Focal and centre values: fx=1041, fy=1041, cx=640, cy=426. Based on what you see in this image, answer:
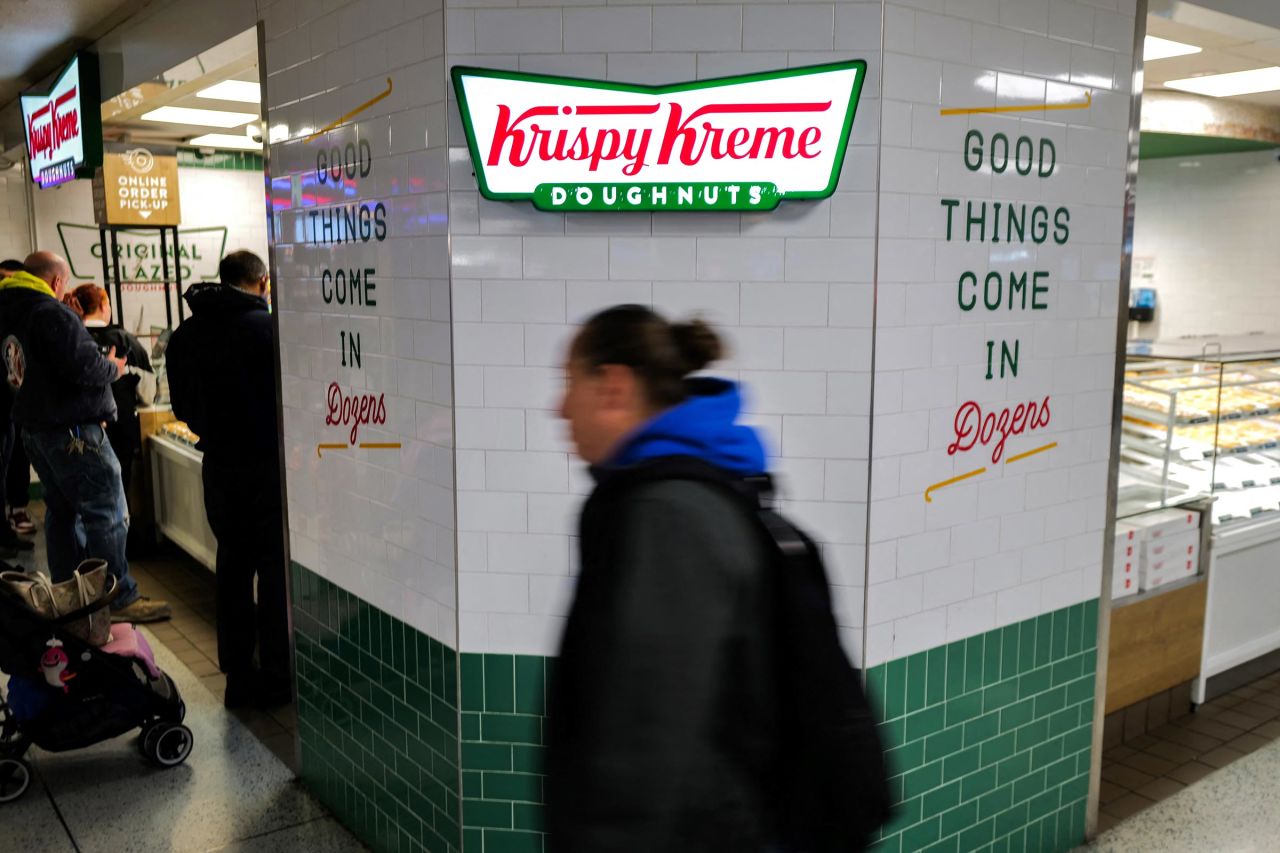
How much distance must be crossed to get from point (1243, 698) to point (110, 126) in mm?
6989

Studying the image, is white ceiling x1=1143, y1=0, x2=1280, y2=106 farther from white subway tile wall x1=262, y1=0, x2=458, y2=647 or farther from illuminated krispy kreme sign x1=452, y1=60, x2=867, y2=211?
white subway tile wall x1=262, y1=0, x2=458, y2=647

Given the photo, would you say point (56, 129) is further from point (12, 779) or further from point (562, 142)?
point (562, 142)

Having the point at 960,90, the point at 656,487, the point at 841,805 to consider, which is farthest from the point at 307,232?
the point at 841,805

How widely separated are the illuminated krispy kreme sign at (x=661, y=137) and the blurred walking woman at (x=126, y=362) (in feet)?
13.0

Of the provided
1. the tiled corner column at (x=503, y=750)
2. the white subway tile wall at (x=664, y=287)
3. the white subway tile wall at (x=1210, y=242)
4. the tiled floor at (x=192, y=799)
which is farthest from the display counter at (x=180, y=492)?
the white subway tile wall at (x=1210, y=242)

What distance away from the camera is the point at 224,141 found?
8180 millimetres

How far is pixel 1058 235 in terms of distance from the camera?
307cm

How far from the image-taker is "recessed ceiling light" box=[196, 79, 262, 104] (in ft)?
18.2

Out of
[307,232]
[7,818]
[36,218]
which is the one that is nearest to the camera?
[307,232]

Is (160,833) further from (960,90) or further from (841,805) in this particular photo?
(960,90)

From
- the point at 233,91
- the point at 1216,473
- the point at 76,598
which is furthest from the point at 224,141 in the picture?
the point at 1216,473

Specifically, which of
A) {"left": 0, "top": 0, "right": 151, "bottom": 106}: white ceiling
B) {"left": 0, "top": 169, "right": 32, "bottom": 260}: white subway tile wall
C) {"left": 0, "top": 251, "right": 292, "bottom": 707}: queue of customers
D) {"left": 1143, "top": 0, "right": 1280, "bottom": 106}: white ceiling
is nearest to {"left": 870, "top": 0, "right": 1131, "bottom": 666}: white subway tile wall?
{"left": 1143, "top": 0, "right": 1280, "bottom": 106}: white ceiling

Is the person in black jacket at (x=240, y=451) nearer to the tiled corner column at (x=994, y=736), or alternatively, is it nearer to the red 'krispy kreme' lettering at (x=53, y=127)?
the red 'krispy kreme' lettering at (x=53, y=127)

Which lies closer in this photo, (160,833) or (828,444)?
(828,444)
